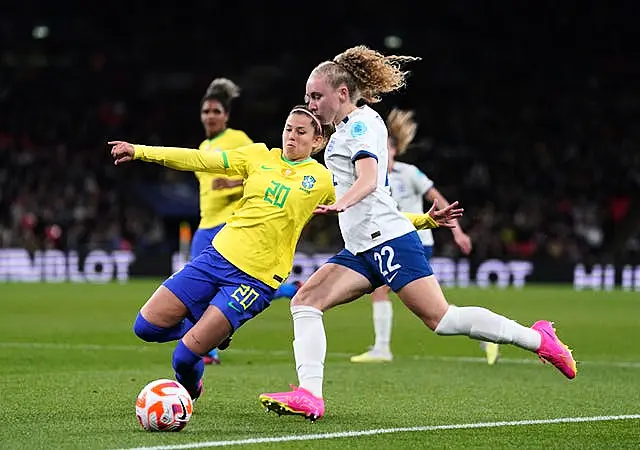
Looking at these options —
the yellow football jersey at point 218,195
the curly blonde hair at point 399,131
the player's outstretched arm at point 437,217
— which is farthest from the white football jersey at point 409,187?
the player's outstretched arm at point 437,217

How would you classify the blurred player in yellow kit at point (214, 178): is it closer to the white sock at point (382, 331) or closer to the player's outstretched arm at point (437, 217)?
the white sock at point (382, 331)

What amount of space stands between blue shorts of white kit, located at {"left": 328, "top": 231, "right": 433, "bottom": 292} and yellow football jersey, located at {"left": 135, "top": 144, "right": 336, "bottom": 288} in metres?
0.48

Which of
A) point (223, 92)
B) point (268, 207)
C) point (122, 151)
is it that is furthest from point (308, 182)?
point (223, 92)

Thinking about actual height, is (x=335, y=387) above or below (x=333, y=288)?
below

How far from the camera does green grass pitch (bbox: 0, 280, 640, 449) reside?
6.94 m

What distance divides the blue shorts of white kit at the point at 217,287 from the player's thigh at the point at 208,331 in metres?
0.07

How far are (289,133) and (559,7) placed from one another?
96.3 ft

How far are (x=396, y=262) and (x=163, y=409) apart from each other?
1.59 meters

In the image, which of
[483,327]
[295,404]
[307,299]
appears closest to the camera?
[295,404]

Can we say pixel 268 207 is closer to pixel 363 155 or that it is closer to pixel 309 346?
pixel 363 155

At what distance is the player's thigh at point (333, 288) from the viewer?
7766 mm

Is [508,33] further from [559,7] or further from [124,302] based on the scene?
[124,302]

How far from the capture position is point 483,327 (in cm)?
755

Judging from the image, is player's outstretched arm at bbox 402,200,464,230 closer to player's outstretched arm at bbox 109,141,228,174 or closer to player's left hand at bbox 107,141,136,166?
player's outstretched arm at bbox 109,141,228,174
